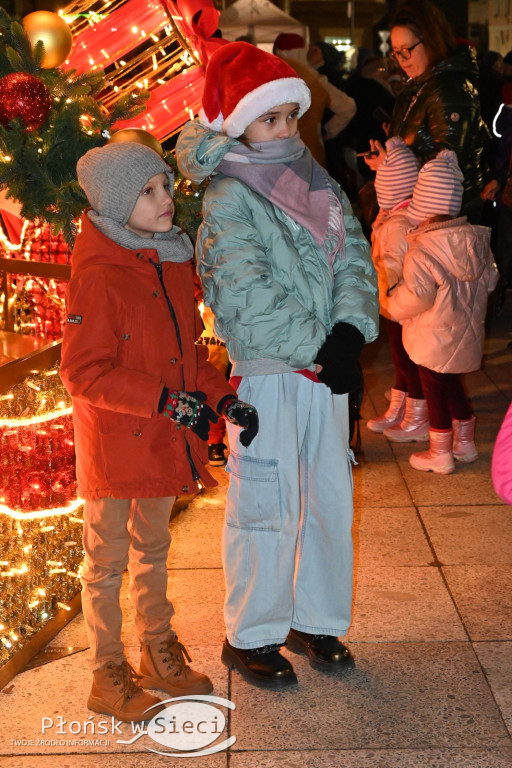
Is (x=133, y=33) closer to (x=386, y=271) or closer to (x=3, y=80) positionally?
(x=3, y=80)

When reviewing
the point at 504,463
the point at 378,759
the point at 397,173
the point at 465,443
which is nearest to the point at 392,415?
the point at 465,443

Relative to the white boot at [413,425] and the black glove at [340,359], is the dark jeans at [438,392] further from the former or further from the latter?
the black glove at [340,359]

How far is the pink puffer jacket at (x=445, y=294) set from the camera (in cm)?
540

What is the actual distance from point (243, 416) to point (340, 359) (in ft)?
1.31

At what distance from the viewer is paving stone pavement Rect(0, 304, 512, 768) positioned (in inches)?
123

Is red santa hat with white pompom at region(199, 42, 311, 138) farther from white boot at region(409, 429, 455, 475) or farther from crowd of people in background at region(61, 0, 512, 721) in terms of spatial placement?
white boot at region(409, 429, 455, 475)

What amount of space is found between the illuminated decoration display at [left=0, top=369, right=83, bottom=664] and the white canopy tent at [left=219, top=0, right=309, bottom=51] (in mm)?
11290

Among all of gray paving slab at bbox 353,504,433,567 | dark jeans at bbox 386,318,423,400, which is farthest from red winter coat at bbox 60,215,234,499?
dark jeans at bbox 386,318,423,400

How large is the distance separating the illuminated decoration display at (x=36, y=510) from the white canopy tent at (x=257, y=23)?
11290mm

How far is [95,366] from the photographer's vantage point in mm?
3018

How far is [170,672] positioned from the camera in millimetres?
3439

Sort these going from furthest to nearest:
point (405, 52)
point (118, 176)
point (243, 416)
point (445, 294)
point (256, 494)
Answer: point (405, 52) < point (445, 294) < point (256, 494) < point (243, 416) < point (118, 176)

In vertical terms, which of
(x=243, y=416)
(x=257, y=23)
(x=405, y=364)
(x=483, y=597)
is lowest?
(x=257, y=23)

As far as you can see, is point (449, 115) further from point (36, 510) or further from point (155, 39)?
point (36, 510)
